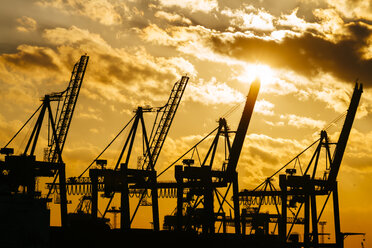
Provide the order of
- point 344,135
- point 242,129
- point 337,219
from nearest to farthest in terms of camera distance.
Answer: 1. point 242,129
2. point 344,135
3. point 337,219

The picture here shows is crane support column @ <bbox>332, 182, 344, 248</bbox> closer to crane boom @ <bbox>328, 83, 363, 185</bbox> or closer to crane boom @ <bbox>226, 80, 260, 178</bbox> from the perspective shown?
crane boom @ <bbox>328, 83, 363, 185</bbox>

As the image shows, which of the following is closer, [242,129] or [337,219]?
[242,129]

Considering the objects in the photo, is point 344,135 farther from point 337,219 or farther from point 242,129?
point 242,129

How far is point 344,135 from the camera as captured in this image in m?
102

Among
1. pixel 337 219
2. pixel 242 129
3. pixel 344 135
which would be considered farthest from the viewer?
pixel 337 219

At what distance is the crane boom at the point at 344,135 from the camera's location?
101 m

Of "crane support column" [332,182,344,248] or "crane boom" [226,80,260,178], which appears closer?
"crane boom" [226,80,260,178]

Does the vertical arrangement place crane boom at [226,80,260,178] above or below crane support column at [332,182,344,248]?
above

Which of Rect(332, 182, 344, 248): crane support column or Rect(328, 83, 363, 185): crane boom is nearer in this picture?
Rect(328, 83, 363, 185): crane boom

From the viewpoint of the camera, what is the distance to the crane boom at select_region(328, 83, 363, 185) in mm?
100688

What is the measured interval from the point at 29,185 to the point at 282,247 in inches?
1644

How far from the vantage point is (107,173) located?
9250 cm

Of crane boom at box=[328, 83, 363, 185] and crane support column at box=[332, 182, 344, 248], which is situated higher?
crane boom at box=[328, 83, 363, 185]

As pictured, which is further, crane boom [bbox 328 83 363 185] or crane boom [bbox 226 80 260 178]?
crane boom [bbox 328 83 363 185]
